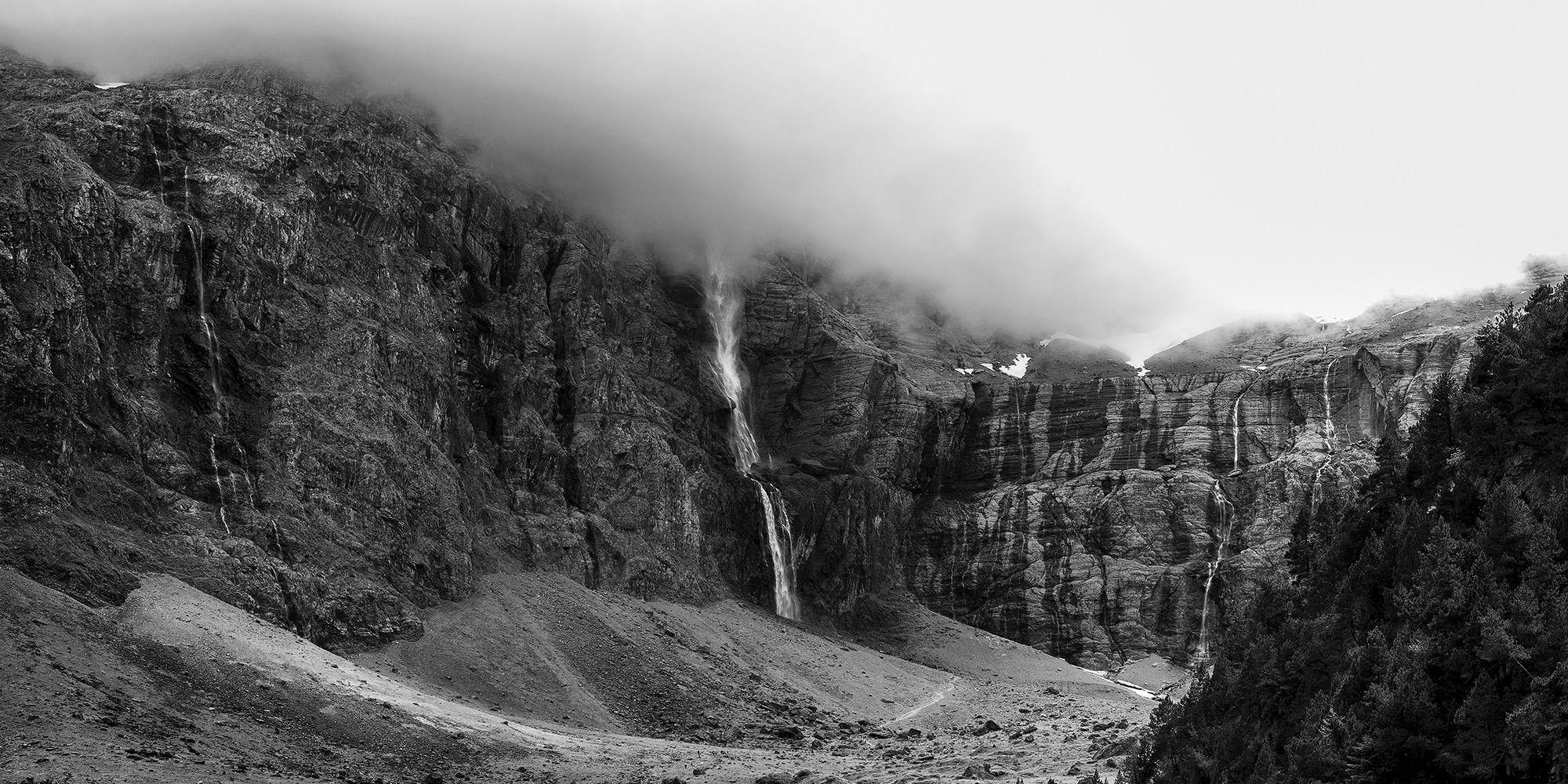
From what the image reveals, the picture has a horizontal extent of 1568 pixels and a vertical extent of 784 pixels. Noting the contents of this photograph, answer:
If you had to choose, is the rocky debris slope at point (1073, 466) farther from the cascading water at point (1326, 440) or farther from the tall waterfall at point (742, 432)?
the tall waterfall at point (742, 432)

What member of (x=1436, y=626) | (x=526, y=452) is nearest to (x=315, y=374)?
(x=526, y=452)

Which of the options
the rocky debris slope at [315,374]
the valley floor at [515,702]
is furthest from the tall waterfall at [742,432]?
the valley floor at [515,702]

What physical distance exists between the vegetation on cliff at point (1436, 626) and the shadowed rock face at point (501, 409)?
11.1m

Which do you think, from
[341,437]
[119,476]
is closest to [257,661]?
[119,476]

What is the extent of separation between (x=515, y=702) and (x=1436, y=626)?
53934mm

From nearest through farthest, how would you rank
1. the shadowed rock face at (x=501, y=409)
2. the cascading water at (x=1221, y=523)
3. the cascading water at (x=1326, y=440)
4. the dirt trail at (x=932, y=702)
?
the shadowed rock face at (x=501, y=409), the dirt trail at (x=932, y=702), the cascading water at (x=1221, y=523), the cascading water at (x=1326, y=440)

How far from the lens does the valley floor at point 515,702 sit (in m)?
53.7

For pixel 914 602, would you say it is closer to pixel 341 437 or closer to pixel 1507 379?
pixel 341 437

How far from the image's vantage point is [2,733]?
4850 cm

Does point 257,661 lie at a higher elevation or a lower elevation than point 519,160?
lower

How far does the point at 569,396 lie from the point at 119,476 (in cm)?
4334

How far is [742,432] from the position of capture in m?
132

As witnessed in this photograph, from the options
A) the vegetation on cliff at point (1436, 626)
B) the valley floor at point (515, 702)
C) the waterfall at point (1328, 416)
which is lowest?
the valley floor at point (515, 702)

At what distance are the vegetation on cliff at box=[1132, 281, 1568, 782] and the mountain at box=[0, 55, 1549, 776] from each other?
38.8 ft
